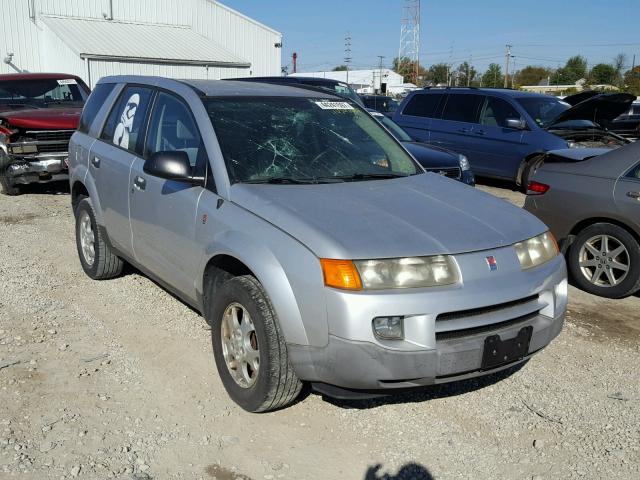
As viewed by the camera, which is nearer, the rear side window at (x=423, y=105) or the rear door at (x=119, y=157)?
the rear door at (x=119, y=157)

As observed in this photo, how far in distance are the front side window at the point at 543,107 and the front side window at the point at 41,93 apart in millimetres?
7506

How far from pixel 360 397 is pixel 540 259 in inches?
50.0

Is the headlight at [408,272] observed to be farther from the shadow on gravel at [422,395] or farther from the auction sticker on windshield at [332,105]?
the auction sticker on windshield at [332,105]

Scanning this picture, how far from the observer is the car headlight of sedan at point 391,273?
307 centimetres

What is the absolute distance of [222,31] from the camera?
32.5 meters

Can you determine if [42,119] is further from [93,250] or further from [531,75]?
[531,75]

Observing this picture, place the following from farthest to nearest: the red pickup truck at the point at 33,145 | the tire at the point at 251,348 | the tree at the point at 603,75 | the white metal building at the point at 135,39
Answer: the tree at the point at 603,75, the white metal building at the point at 135,39, the red pickup truck at the point at 33,145, the tire at the point at 251,348

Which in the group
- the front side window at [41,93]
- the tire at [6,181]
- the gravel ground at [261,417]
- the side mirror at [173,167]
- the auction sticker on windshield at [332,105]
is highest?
the front side window at [41,93]

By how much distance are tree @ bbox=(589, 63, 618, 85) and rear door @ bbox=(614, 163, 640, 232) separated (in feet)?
253

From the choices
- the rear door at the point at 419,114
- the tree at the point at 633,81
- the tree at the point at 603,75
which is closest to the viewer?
the rear door at the point at 419,114

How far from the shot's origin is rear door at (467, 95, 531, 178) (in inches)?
439

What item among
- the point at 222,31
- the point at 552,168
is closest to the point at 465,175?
the point at 552,168

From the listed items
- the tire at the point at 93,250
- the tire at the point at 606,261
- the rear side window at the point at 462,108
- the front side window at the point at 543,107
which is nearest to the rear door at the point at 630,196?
the tire at the point at 606,261

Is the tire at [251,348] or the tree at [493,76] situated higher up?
the tree at [493,76]
